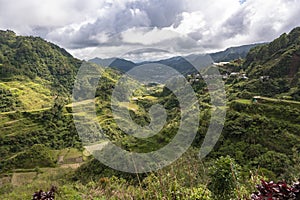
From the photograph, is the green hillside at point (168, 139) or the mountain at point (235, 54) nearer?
the green hillside at point (168, 139)

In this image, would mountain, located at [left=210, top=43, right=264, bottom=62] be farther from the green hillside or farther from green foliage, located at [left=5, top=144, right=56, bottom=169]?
green foliage, located at [left=5, top=144, right=56, bottom=169]

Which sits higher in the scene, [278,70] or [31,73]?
[278,70]

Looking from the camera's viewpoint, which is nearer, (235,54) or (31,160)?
(31,160)

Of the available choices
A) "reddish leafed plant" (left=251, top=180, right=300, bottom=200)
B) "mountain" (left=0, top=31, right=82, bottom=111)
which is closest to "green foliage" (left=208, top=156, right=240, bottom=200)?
"reddish leafed plant" (left=251, top=180, right=300, bottom=200)

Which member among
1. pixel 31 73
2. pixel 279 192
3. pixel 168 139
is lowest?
pixel 168 139

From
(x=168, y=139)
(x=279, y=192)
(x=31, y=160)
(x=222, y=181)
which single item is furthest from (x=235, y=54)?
(x=279, y=192)

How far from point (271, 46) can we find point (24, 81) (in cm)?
6022

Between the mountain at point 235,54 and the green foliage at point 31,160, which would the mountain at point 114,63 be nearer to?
the green foliage at point 31,160

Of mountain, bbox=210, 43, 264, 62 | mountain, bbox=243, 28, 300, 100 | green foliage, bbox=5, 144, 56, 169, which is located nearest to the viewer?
mountain, bbox=243, 28, 300, 100

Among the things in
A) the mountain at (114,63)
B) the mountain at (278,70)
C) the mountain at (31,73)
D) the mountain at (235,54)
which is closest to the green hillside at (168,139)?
the mountain at (278,70)

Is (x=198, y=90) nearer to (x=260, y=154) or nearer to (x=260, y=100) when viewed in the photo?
(x=260, y=100)

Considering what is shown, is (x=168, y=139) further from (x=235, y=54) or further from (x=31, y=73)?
(x=235, y=54)

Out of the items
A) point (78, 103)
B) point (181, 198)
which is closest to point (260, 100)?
point (181, 198)

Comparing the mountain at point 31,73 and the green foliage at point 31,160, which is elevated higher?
the mountain at point 31,73
